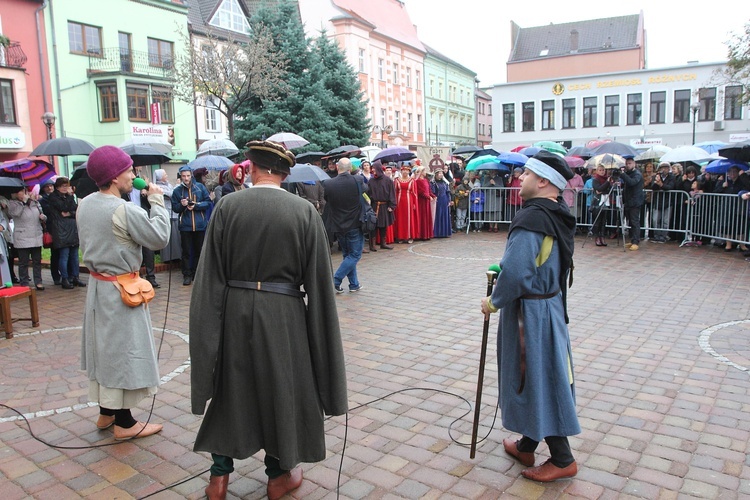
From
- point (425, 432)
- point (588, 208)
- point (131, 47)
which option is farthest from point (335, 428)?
point (131, 47)

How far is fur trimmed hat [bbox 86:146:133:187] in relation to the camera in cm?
397

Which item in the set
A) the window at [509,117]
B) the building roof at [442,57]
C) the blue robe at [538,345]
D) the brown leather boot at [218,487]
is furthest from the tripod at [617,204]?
the building roof at [442,57]

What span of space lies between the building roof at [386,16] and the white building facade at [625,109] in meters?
11.3

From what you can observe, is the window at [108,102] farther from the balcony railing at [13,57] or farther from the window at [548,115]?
the window at [548,115]

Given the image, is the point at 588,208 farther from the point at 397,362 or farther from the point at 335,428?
the point at 335,428

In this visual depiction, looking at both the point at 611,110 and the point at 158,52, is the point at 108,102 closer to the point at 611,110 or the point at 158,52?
the point at 158,52

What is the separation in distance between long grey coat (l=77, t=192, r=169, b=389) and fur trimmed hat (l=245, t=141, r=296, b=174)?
1.13 meters

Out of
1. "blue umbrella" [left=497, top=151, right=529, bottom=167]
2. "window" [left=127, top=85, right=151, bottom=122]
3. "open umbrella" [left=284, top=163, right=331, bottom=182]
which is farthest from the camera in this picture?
"window" [left=127, top=85, right=151, bottom=122]

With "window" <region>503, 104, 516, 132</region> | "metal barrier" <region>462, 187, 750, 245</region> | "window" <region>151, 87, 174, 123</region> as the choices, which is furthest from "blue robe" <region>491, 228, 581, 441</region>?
"window" <region>503, 104, 516, 132</region>

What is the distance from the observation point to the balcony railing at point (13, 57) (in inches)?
1117

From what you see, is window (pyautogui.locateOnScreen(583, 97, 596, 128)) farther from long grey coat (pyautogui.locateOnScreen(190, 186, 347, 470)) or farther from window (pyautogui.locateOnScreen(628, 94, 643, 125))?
long grey coat (pyautogui.locateOnScreen(190, 186, 347, 470))

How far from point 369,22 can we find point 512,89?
41.2 feet

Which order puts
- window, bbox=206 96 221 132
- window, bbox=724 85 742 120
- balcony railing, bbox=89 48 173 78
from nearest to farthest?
balcony railing, bbox=89 48 173 78 < window, bbox=206 96 221 132 < window, bbox=724 85 742 120

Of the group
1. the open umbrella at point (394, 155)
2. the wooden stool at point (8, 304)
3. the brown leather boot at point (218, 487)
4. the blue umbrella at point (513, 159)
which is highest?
the open umbrella at point (394, 155)
